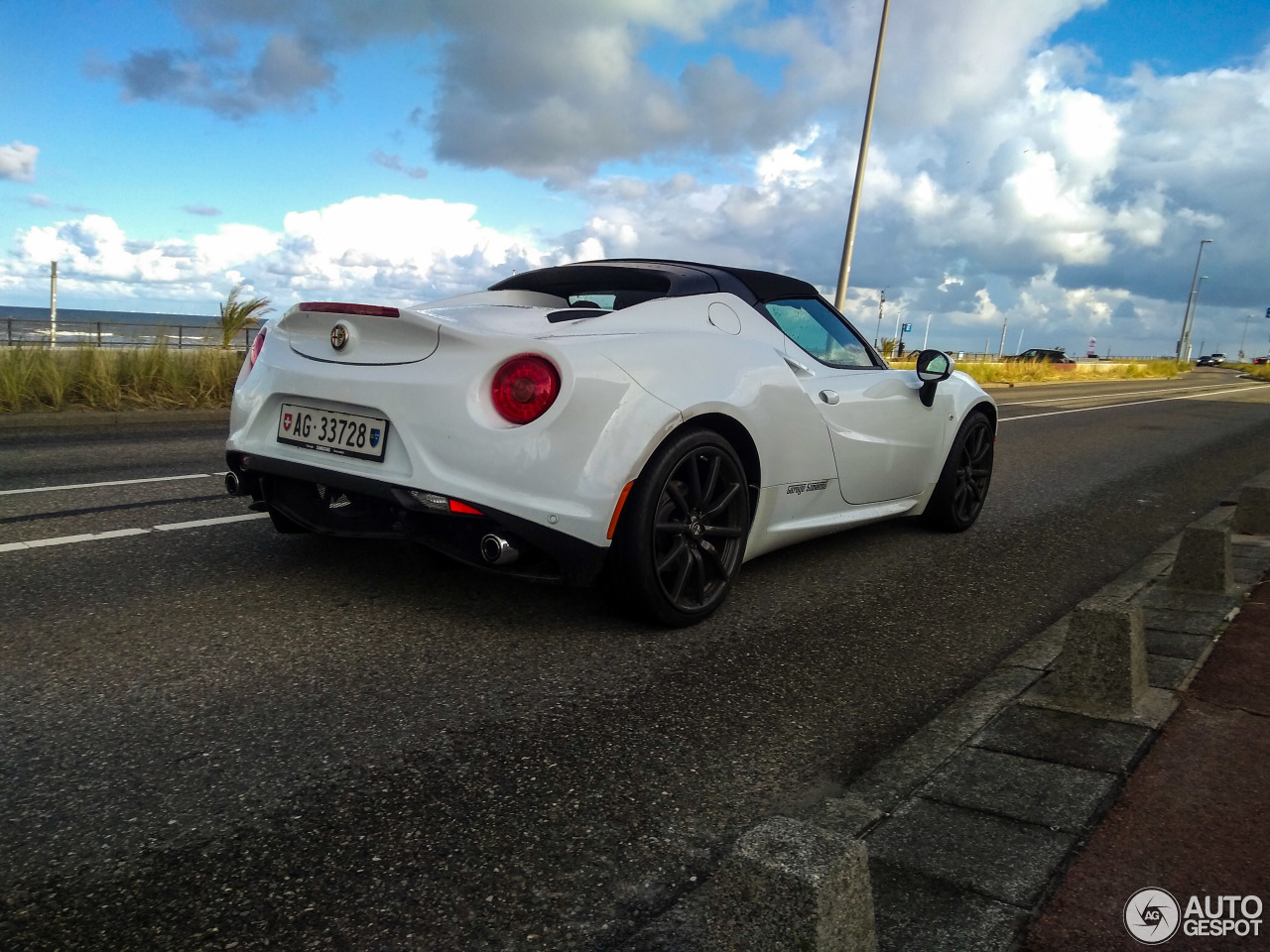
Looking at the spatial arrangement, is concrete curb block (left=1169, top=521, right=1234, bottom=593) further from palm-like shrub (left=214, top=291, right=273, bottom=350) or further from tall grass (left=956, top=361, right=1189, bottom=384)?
tall grass (left=956, top=361, right=1189, bottom=384)

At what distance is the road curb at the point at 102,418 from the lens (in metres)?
9.41

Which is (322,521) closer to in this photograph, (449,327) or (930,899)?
(449,327)

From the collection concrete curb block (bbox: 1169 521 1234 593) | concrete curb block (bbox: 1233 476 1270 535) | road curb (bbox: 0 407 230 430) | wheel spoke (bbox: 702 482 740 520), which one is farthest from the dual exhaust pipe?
road curb (bbox: 0 407 230 430)

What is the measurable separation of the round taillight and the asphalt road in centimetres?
83

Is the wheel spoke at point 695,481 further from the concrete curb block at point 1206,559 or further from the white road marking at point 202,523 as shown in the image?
the white road marking at point 202,523

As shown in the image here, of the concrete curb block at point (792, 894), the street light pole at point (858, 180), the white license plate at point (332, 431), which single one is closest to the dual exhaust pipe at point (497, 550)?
the white license plate at point (332, 431)

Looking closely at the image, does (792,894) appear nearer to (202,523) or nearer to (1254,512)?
(202,523)

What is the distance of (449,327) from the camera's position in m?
3.39

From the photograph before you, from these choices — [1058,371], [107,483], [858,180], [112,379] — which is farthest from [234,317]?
[1058,371]

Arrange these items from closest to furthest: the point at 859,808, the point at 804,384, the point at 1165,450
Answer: the point at 859,808, the point at 804,384, the point at 1165,450

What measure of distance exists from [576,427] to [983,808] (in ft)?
5.34

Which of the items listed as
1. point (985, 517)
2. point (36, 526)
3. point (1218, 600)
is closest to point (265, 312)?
point (36, 526)

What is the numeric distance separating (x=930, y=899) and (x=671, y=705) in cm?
113

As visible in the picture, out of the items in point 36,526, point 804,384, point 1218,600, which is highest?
point 804,384
